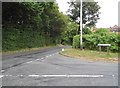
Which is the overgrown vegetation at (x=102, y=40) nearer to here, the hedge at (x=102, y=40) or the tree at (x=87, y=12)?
the hedge at (x=102, y=40)

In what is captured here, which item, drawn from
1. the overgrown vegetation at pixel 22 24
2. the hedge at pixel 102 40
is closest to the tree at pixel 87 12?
the overgrown vegetation at pixel 22 24

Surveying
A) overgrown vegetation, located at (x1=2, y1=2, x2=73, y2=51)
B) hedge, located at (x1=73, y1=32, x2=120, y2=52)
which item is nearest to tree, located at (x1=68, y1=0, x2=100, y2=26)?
overgrown vegetation, located at (x1=2, y1=2, x2=73, y2=51)

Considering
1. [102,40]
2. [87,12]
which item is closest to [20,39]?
[102,40]

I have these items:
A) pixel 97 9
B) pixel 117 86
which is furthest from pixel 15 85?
pixel 97 9

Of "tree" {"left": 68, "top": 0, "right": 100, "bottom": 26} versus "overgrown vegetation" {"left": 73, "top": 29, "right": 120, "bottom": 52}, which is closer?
"overgrown vegetation" {"left": 73, "top": 29, "right": 120, "bottom": 52}

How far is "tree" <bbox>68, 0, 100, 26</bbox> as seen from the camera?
203ft

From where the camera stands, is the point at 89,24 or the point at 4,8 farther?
the point at 89,24

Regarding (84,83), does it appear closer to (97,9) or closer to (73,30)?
(97,9)

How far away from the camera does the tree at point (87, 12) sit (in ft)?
203

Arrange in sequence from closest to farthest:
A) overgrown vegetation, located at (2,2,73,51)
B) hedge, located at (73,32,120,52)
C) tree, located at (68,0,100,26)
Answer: hedge, located at (73,32,120,52), overgrown vegetation, located at (2,2,73,51), tree, located at (68,0,100,26)

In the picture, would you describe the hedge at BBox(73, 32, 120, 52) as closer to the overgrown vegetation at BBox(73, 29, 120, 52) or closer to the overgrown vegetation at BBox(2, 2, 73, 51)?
the overgrown vegetation at BBox(73, 29, 120, 52)

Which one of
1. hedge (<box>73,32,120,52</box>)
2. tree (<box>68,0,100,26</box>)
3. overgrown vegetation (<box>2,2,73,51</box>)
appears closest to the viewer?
hedge (<box>73,32,120,52</box>)

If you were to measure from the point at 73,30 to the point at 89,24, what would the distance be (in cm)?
1014

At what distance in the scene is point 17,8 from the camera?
32.0 m
